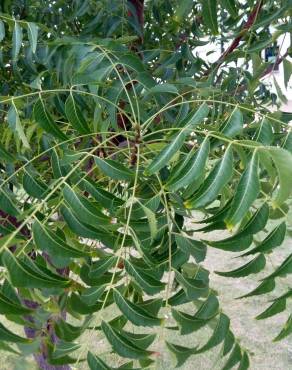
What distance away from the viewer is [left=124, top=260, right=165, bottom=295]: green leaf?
0.79 metres

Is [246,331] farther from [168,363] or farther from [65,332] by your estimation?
[65,332]

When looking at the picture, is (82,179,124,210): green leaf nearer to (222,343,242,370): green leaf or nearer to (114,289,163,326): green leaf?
(114,289,163,326): green leaf

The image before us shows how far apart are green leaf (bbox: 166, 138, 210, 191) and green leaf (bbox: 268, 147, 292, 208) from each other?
11cm

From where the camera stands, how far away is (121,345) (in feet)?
2.38

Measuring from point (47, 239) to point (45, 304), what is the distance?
243 millimetres

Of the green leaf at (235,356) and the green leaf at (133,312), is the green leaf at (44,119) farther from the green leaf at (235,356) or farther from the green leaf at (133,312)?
the green leaf at (235,356)

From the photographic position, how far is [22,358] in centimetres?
75

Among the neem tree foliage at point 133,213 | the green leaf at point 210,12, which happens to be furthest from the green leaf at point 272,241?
the green leaf at point 210,12

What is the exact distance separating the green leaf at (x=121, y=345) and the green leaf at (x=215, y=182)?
21 cm

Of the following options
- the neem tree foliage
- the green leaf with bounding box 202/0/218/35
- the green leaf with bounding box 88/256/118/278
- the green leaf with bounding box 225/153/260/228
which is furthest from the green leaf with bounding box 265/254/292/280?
the green leaf with bounding box 202/0/218/35

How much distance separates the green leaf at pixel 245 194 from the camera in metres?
0.65

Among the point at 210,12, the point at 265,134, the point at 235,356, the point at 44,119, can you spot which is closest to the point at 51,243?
the point at 44,119

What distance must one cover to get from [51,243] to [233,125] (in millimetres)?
350

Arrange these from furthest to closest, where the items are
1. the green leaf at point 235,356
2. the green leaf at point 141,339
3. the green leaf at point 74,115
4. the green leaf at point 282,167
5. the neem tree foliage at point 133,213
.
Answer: the green leaf at point 235,356, the green leaf at point 74,115, the green leaf at point 141,339, the neem tree foliage at point 133,213, the green leaf at point 282,167
